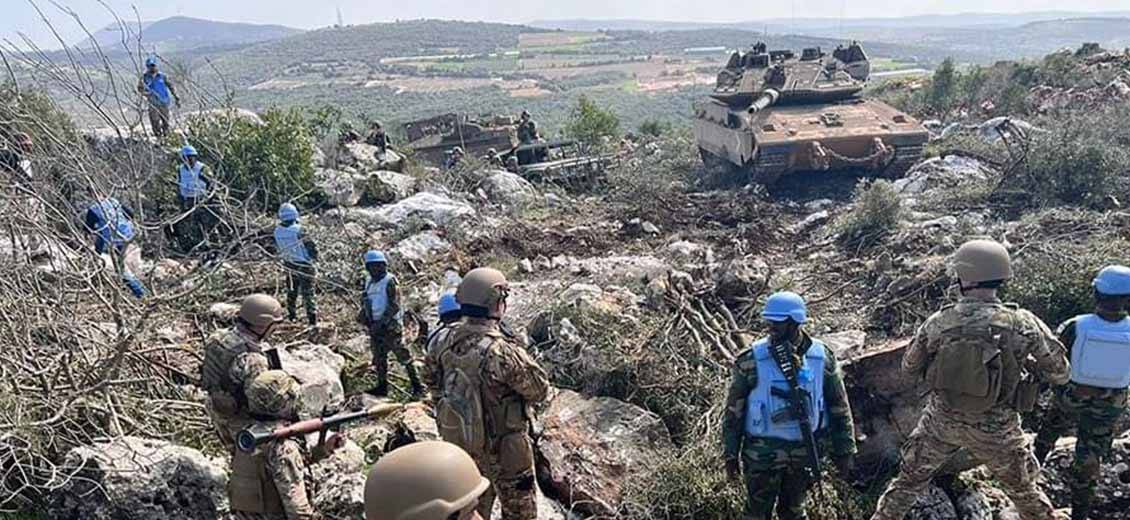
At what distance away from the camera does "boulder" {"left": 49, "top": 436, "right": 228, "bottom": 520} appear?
12.8ft

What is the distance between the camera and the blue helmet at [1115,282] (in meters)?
3.75

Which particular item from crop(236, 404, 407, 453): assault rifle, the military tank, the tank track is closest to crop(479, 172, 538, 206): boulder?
the military tank

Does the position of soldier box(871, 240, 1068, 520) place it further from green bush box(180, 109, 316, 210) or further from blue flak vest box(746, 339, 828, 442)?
green bush box(180, 109, 316, 210)

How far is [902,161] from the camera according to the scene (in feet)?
38.5

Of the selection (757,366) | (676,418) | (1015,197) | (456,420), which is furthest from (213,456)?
(1015,197)

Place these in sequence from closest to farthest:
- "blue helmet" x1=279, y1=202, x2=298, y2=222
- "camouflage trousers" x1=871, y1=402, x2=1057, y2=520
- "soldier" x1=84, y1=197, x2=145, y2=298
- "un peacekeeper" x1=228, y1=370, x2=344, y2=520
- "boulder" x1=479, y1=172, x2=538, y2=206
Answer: "un peacekeeper" x1=228, y1=370, x2=344, y2=520
"camouflage trousers" x1=871, y1=402, x2=1057, y2=520
"soldier" x1=84, y1=197, x2=145, y2=298
"blue helmet" x1=279, y1=202, x2=298, y2=222
"boulder" x1=479, y1=172, x2=538, y2=206

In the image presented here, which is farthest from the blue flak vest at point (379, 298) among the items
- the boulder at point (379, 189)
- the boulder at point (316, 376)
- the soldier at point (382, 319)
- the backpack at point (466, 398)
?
the boulder at point (379, 189)

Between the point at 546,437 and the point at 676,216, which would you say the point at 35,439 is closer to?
the point at 546,437

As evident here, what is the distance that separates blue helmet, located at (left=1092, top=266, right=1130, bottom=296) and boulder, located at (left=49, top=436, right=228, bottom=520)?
414 centimetres

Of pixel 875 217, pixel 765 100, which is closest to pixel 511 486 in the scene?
pixel 875 217

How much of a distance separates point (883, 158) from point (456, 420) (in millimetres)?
9515

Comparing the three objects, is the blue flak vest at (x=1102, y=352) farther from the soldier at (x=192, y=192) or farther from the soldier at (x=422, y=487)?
the soldier at (x=192, y=192)

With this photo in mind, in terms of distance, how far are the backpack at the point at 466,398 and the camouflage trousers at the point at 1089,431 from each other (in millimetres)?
2731

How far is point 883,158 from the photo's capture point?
37.9ft
